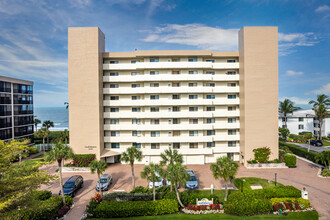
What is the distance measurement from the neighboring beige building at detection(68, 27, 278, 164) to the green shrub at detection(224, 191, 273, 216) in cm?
1424

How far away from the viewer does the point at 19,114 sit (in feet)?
135

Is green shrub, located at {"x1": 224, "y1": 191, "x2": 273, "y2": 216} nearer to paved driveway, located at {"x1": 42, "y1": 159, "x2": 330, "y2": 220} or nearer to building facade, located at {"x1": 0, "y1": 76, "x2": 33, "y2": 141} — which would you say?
paved driveway, located at {"x1": 42, "y1": 159, "x2": 330, "y2": 220}

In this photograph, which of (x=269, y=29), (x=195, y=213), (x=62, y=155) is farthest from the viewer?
(x=269, y=29)

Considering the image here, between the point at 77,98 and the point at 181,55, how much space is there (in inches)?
834

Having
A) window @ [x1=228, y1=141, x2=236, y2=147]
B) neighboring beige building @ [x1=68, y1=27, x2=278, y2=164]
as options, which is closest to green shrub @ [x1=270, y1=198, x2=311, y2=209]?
neighboring beige building @ [x1=68, y1=27, x2=278, y2=164]

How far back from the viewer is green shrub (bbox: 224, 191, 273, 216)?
16672mm

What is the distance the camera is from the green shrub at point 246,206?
54.7 feet

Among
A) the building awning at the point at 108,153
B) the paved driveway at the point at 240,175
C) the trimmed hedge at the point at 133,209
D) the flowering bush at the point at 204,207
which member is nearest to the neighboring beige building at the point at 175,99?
the building awning at the point at 108,153

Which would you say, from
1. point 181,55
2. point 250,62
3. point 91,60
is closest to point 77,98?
point 91,60

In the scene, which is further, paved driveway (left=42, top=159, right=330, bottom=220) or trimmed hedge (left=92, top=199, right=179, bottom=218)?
Answer: paved driveway (left=42, top=159, right=330, bottom=220)

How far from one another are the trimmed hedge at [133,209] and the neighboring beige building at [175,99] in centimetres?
1461

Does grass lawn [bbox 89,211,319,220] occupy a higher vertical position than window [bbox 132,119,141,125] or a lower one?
lower

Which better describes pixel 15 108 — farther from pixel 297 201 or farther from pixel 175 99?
pixel 297 201

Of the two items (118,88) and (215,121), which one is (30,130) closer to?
(118,88)
